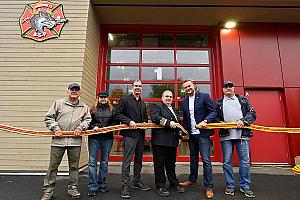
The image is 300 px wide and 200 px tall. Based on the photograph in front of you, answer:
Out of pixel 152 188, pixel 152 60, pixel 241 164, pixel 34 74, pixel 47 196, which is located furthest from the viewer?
pixel 152 60

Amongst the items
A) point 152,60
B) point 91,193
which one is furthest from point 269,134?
point 91,193

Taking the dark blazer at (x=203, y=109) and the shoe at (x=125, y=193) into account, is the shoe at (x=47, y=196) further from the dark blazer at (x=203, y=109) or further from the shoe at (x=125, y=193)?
the dark blazer at (x=203, y=109)

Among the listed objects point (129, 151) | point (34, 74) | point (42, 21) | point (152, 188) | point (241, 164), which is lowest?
point (152, 188)

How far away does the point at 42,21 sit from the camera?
5.51m

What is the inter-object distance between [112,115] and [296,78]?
5890 mm

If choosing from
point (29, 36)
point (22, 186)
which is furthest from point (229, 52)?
Answer: point (22, 186)

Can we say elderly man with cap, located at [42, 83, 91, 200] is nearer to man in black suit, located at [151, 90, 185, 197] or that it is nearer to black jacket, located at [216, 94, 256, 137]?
man in black suit, located at [151, 90, 185, 197]

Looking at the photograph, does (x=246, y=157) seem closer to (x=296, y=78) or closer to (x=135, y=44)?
(x=296, y=78)

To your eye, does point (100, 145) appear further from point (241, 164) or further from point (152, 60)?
point (152, 60)

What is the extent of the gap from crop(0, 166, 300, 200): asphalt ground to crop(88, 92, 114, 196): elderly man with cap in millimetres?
187

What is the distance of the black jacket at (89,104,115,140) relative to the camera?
3600 millimetres

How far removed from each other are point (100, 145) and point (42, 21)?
3.99 m

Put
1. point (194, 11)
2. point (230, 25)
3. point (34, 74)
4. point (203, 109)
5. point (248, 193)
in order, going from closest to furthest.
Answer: point (248, 193) < point (203, 109) < point (34, 74) < point (194, 11) < point (230, 25)

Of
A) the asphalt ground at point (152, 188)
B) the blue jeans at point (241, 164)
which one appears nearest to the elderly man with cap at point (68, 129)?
the asphalt ground at point (152, 188)
